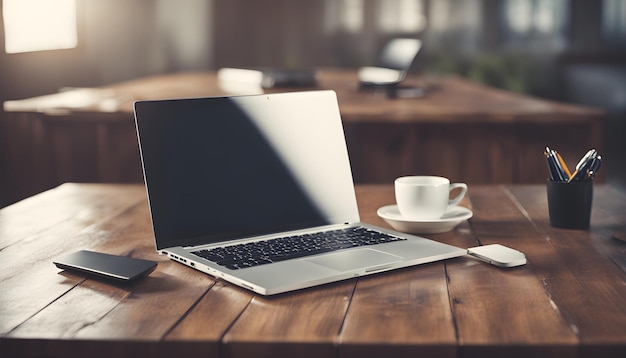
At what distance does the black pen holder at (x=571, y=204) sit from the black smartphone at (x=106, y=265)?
0.64 meters

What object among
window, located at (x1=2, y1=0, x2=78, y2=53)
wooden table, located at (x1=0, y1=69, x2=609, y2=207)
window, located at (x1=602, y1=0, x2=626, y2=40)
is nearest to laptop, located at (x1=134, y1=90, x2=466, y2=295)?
wooden table, located at (x1=0, y1=69, x2=609, y2=207)

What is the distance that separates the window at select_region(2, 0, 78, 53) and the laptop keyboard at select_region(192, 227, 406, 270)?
210cm

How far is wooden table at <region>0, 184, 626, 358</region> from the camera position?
2.54ft

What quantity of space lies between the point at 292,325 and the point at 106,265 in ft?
1.02

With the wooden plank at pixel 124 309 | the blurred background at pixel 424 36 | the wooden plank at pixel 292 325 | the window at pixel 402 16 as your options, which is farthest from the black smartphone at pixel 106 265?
the window at pixel 402 16

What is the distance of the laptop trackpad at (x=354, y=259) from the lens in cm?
101

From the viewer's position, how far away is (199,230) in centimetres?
113

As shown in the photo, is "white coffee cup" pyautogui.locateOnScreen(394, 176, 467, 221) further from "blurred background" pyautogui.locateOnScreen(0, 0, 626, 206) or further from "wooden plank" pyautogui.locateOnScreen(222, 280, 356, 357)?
"blurred background" pyautogui.locateOnScreen(0, 0, 626, 206)

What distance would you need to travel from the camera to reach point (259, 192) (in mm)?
1198

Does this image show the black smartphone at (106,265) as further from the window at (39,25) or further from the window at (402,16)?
the window at (402,16)

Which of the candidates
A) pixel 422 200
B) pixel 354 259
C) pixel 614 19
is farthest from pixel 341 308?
pixel 614 19

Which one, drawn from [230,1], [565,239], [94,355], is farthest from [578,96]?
[94,355]

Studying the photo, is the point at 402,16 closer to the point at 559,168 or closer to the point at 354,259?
the point at 559,168

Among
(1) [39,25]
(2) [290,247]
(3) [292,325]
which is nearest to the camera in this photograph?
(3) [292,325]
